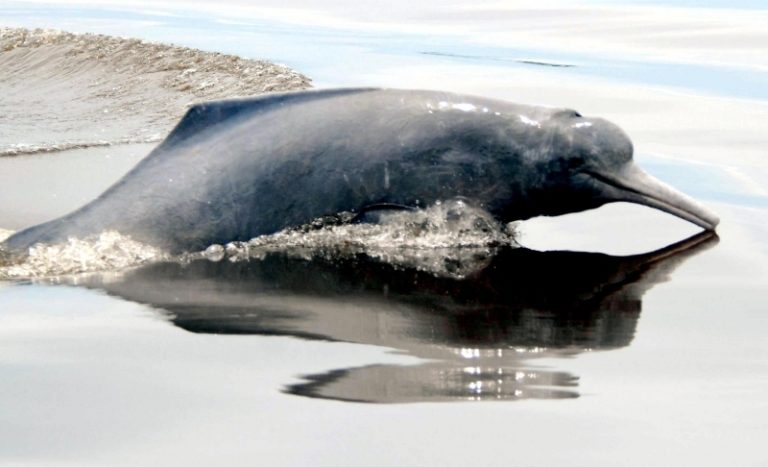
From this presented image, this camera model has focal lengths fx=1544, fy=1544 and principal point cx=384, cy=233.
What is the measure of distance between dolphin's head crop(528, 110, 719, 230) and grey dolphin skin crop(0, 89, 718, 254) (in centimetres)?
1

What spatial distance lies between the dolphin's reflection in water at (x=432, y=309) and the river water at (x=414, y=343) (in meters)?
0.02

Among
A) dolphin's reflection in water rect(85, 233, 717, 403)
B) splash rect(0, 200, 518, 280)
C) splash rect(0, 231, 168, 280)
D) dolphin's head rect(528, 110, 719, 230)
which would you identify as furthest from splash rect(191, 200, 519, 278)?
dolphin's head rect(528, 110, 719, 230)

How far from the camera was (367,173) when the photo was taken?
42.4ft

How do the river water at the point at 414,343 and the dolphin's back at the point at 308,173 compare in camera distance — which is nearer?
the river water at the point at 414,343

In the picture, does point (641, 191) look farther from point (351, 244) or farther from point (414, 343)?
point (414, 343)

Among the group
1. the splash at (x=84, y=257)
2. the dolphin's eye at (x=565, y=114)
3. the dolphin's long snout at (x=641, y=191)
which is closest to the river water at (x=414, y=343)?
the splash at (x=84, y=257)

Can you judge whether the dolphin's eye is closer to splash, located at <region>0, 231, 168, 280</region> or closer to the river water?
the river water

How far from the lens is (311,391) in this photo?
8711 millimetres

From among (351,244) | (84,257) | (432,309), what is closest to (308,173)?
(351,244)

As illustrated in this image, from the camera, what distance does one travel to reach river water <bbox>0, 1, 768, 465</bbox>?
26.2 feet

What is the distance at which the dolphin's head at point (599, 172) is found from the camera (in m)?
13.0

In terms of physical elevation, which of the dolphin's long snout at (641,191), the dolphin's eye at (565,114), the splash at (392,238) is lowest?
the splash at (392,238)

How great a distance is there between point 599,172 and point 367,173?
77.3 inches

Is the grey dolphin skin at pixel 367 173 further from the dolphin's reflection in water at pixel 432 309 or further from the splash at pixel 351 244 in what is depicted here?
the dolphin's reflection in water at pixel 432 309
